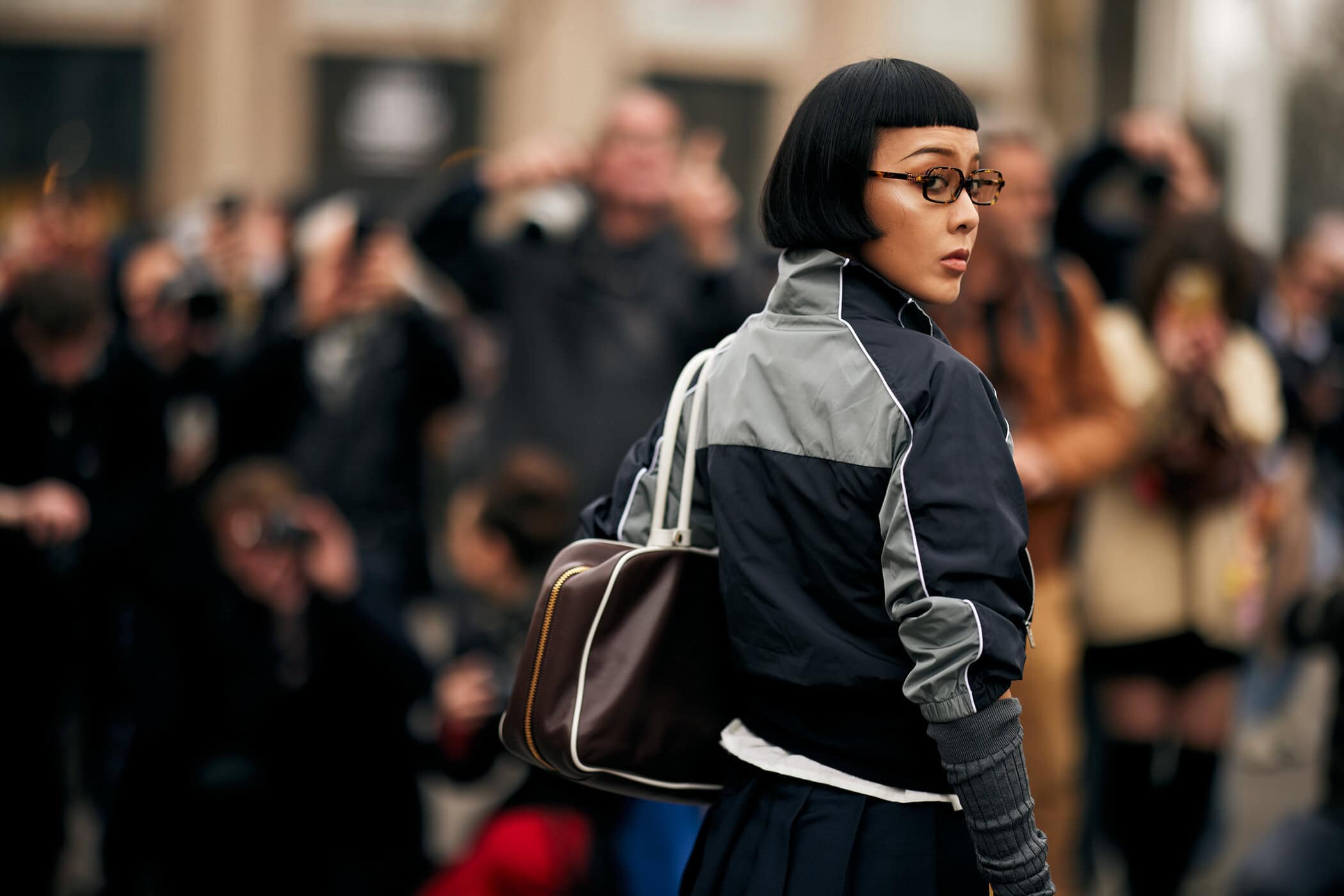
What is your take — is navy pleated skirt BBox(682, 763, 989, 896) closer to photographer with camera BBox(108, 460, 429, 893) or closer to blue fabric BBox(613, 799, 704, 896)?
blue fabric BBox(613, 799, 704, 896)

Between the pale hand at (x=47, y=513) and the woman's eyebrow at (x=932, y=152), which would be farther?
the pale hand at (x=47, y=513)

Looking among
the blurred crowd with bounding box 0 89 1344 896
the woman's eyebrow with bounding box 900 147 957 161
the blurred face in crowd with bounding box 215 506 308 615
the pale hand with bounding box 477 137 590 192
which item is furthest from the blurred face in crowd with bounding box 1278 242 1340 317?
the woman's eyebrow with bounding box 900 147 957 161

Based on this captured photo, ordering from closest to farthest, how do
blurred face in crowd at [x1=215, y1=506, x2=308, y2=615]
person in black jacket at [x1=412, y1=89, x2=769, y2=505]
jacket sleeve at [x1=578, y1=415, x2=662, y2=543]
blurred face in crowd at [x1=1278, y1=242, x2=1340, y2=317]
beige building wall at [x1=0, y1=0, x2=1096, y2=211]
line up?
jacket sleeve at [x1=578, y1=415, x2=662, y2=543] < blurred face in crowd at [x1=215, y1=506, x2=308, y2=615] < person in black jacket at [x1=412, y1=89, x2=769, y2=505] < blurred face in crowd at [x1=1278, y1=242, x2=1340, y2=317] < beige building wall at [x1=0, y1=0, x2=1096, y2=211]

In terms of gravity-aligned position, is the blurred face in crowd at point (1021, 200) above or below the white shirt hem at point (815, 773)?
above

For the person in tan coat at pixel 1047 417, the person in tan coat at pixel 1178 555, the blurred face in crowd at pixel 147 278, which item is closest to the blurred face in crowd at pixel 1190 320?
the person in tan coat at pixel 1178 555

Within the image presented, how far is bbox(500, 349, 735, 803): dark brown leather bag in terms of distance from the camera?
230 centimetres

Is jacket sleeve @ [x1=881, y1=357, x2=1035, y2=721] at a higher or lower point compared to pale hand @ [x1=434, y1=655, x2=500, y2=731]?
higher

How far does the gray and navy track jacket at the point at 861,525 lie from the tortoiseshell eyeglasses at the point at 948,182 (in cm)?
13

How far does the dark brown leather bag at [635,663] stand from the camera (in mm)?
2299

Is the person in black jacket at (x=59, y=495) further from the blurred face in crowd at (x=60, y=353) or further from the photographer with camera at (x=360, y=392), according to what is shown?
the photographer with camera at (x=360, y=392)

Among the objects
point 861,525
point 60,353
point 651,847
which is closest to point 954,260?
point 861,525

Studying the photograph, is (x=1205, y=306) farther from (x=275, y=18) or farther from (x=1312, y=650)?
(x=275, y=18)

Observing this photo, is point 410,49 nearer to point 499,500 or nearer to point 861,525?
point 499,500

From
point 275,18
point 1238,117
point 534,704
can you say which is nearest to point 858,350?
point 534,704
